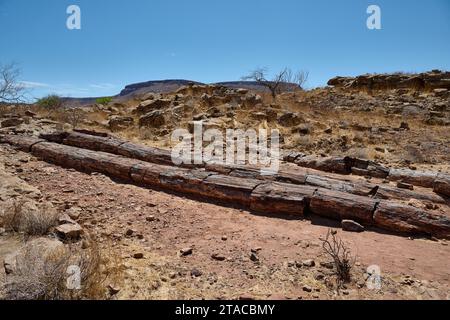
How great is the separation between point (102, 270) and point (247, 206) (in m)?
2.68

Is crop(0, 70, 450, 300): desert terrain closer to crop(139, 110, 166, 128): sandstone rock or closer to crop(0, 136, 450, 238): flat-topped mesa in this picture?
crop(0, 136, 450, 238): flat-topped mesa

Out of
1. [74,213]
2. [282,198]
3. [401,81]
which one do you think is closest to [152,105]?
[74,213]

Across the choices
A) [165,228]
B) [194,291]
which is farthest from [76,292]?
[165,228]

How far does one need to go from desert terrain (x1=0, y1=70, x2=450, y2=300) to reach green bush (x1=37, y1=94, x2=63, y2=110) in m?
6.53

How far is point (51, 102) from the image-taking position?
16531mm

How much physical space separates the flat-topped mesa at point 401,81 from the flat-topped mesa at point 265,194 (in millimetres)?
15594

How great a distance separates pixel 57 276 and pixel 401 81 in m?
20.3

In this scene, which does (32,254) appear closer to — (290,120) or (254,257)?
(254,257)

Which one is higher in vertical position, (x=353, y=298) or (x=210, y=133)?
(x=210, y=133)

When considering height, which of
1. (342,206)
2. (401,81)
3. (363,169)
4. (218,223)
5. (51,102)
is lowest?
(218,223)

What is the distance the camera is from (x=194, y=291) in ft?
10.1

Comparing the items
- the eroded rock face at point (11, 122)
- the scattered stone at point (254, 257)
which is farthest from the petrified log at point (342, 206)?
the eroded rock face at point (11, 122)
